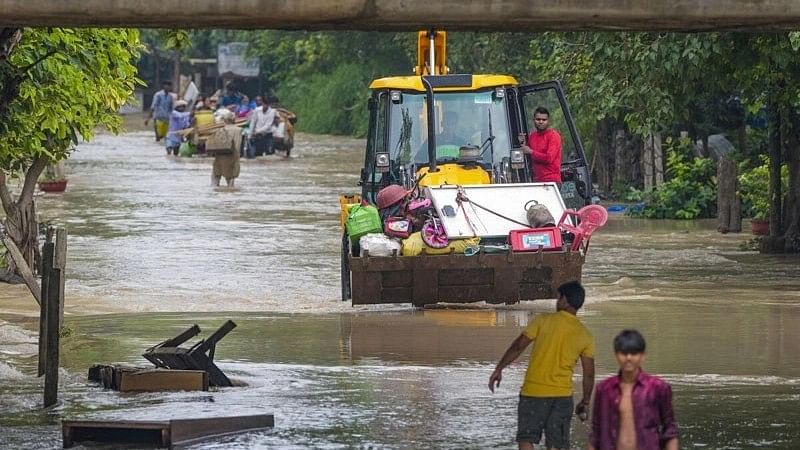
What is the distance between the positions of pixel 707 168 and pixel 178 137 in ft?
69.6

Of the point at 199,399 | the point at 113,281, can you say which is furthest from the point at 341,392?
the point at 113,281

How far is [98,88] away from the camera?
1720 centimetres

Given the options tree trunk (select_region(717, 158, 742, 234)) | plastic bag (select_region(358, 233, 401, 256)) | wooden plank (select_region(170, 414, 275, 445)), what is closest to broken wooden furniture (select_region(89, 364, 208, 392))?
wooden plank (select_region(170, 414, 275, 445))

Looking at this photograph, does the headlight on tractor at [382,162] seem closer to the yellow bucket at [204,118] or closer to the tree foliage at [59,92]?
the tree foliage at [59,92]

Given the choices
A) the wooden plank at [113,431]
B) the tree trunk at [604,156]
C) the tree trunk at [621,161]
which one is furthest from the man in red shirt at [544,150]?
the tree trunk at [621,161]

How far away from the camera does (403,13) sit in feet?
31.8

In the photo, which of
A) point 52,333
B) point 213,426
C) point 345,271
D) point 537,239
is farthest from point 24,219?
point 213,426

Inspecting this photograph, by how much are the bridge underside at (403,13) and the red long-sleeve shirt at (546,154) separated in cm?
835

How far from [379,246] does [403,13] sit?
23.4 feet

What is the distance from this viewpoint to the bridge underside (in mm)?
9578

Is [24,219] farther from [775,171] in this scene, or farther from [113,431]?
[775,171]

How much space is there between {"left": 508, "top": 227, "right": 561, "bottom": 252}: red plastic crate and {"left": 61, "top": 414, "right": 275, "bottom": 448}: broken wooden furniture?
238 inches

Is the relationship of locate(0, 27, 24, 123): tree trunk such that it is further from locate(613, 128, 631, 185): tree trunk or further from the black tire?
locate(613, 128, 631, 185): tree trunk

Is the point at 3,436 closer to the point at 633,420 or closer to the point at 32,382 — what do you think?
the point at 32,382
